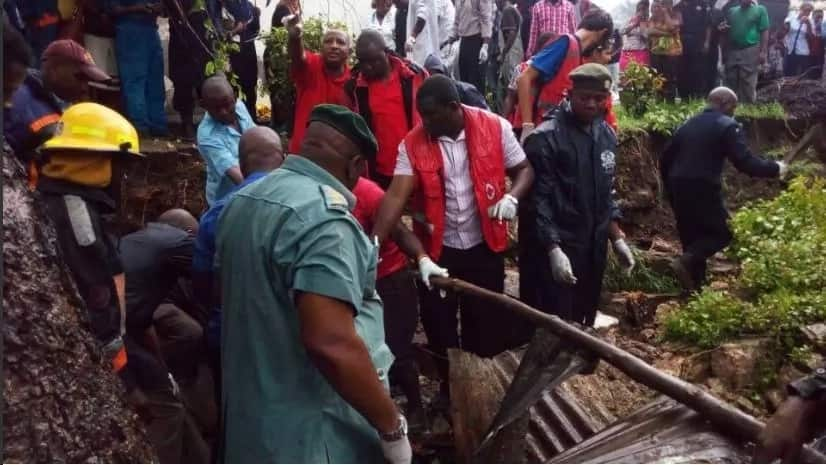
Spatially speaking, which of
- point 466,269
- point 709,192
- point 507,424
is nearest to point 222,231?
point 507,424

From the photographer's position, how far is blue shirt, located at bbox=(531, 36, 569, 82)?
18.1 feet

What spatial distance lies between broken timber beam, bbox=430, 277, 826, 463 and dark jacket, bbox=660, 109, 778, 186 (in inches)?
154

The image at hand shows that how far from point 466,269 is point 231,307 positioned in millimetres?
2503

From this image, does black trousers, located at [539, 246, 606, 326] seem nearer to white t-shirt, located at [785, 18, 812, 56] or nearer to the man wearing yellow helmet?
the man wearing yellow helmet

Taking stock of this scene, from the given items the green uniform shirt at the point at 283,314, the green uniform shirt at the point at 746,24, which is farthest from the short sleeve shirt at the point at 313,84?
the green uniform shirt at the point at 746,24

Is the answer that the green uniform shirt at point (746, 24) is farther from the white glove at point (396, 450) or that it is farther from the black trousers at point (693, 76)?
the white glove at point (396, 450)

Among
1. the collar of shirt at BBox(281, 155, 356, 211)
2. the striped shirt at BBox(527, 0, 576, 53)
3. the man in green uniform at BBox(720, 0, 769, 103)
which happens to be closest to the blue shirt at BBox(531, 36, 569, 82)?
the striped shirt at BBox(527, 0, 576, 53)

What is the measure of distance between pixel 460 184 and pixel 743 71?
8507 mm

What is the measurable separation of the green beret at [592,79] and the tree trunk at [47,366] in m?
3.14

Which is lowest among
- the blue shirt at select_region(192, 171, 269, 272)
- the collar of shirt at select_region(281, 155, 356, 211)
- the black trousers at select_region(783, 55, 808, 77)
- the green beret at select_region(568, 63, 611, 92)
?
the black trousers at select_region(783, 55, 808, 77)

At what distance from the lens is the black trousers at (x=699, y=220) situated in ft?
23.4

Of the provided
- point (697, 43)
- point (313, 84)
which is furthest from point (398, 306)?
point (697, 43)

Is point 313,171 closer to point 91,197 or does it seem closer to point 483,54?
point 91,197

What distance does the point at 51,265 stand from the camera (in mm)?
2012
